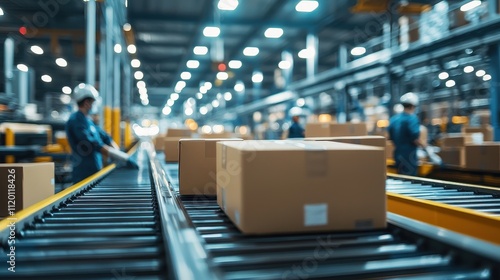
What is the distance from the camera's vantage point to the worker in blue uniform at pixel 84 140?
4.40 m

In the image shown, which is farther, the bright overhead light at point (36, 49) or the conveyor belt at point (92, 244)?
the bright overhead light at point (36, 49)

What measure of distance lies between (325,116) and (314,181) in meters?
14.4

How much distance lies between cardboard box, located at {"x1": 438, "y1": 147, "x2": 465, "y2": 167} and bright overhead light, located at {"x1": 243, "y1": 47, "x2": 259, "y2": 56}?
10724 millimetres

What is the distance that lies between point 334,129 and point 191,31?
900 cm

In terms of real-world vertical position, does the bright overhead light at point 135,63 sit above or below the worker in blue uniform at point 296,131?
above

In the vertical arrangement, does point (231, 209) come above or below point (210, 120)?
below

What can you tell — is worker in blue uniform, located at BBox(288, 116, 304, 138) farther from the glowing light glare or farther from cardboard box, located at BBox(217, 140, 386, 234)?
cardboard box, located at BBox(217, 140, 386, 234)

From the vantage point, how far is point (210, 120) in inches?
1188

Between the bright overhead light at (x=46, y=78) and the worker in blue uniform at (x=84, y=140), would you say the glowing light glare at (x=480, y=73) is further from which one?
the bright overhead light at (x=46, y=78)

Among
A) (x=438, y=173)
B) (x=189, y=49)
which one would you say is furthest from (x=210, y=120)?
(x=438, y=173)

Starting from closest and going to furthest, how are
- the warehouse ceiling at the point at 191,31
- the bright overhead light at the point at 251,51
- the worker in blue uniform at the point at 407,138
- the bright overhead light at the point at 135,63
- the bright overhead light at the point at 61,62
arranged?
the worker in blue uniform at the point at 407,138, the warehouse ceiling at the point at 191,31, the bright overhead light at the point at 61,62, the bright overhead light at the point at 251,51, the bright overhead light at the point at 135,63

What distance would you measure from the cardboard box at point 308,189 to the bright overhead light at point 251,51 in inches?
565

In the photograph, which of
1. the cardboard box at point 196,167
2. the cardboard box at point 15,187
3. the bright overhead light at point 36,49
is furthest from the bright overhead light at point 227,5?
the cardboard box at point 15,187

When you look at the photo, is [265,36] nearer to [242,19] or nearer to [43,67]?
[242,19]
